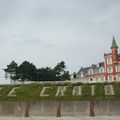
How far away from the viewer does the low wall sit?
4631 centimetres

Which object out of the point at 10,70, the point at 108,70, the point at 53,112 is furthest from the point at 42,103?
the point at 10,70

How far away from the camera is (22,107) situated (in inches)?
1870

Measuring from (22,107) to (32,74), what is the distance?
83163 millimetres

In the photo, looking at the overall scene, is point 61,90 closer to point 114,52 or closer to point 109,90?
point 109,90

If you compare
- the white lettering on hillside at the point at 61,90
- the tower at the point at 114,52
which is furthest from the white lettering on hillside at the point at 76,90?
the tower at the point at 114,52

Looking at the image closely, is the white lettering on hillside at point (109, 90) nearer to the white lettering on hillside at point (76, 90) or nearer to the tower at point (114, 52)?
the white lettering on hillside at point (76, 90)

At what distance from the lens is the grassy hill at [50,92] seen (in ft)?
188

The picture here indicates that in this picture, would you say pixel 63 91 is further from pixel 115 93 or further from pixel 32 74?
pixel 32 74

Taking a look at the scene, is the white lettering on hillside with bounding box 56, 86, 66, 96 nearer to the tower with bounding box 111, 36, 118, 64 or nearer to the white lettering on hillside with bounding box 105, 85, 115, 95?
the white lettering on hillside with bounding box 105, 85, 115, 95

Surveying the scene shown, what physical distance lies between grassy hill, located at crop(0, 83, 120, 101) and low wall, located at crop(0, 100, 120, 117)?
692cm

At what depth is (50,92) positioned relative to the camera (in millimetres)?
61969

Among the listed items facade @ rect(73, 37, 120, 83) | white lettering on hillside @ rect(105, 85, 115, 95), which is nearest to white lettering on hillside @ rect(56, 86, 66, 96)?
white lettering on hillside @ rect(105, 85, 115, 95)

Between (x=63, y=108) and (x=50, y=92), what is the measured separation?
15230 mm

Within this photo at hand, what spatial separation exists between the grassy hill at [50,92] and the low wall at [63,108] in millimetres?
6916
